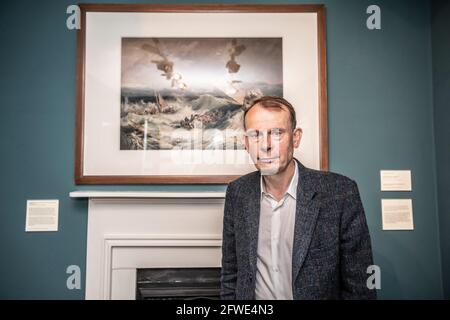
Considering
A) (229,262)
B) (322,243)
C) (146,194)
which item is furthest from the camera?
(146,194)

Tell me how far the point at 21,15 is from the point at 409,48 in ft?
6.31

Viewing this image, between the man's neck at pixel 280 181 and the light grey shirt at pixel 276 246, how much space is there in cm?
1

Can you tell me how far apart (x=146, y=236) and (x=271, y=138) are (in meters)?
0.77

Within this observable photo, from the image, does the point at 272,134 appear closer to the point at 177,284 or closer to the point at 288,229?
the point at 288,229

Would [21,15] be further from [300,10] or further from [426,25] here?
[426,25]

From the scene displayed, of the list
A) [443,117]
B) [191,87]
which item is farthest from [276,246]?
[443,117]

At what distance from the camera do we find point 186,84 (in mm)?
1446

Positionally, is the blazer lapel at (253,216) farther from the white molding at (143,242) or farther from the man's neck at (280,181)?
the white molding at (143,242)

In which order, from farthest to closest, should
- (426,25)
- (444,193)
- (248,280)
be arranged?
(426,25), (444,193), (248,280)

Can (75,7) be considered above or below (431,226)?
above

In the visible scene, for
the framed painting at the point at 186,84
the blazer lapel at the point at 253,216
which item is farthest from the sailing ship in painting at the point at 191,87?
the blazer lapel at the point at 253,216

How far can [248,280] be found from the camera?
103 cm
